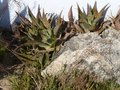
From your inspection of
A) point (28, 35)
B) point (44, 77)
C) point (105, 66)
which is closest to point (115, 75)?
point (105, 66)

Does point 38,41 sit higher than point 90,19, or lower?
higher

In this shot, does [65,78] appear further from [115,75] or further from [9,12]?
[9,12]

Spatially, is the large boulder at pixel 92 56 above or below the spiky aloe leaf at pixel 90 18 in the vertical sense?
below

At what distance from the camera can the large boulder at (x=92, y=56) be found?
17.7ft

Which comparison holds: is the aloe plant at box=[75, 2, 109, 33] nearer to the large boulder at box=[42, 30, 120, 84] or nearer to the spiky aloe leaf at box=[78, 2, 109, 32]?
the spiky aloe leaf at box=[78, 2, 109, 32]

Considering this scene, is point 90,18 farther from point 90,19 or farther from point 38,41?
point 38,41

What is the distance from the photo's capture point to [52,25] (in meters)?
5.98

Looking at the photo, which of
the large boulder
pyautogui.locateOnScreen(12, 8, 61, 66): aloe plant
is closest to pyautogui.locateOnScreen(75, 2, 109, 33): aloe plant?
the large boulder

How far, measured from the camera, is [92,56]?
547cm

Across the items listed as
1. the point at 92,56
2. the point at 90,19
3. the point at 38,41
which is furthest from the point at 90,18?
the point at 38,41

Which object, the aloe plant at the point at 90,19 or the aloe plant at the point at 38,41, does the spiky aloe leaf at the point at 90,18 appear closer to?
the aloe plant at the point at 90,19

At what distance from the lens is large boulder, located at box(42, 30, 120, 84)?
5391 mm

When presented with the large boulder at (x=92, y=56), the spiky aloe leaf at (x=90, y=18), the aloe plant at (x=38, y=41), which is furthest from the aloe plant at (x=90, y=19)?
the aloe plant at (x=38, y=41)

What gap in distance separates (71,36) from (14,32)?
2.71 feet
